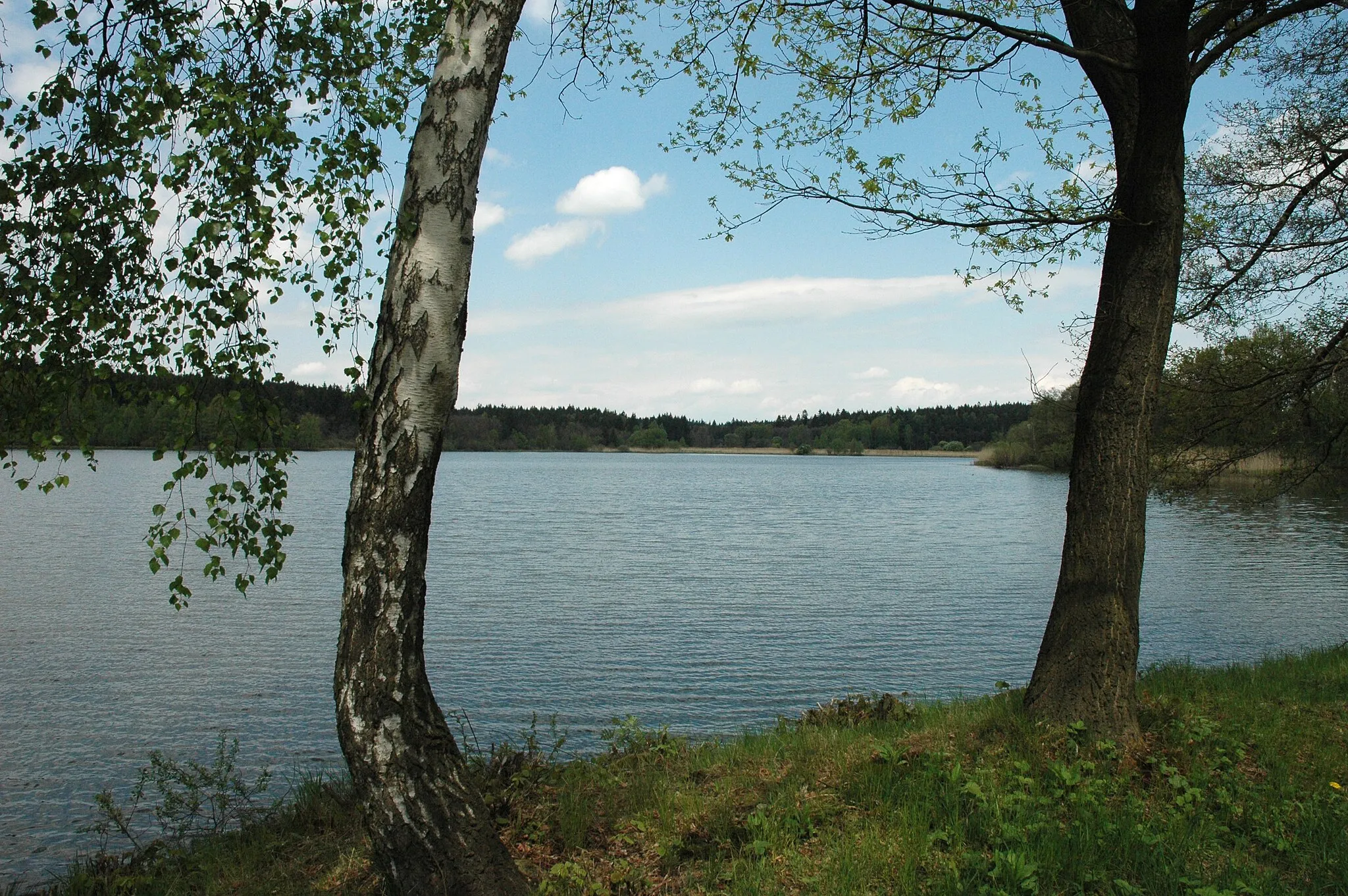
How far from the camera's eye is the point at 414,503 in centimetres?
445

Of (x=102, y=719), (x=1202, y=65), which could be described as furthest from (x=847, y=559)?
(x=1202, y=65)

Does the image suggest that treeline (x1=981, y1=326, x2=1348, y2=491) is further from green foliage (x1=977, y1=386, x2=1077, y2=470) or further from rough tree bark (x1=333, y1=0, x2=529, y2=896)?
rough tree bark (x1=333, y1=0, x2=529, y2=896)

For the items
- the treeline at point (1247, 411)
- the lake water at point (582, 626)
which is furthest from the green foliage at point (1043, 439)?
the lake water at point (582, 626)

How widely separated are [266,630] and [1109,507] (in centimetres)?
1634

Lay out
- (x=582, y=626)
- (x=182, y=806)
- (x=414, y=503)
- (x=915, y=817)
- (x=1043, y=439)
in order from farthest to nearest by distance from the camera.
Result: (x=1043, y=439) → (x=582, y=626) → (x=182, y=806) → (x=915, y=817) → (x=414, y=503)

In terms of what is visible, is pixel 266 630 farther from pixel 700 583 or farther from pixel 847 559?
pixel 847 559

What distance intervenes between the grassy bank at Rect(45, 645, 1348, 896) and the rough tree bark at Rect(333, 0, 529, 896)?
2.75ft

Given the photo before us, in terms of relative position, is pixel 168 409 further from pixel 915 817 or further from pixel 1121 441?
pixel 1121 441

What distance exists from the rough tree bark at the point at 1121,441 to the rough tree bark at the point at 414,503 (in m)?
4.51

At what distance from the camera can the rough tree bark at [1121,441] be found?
6750mm

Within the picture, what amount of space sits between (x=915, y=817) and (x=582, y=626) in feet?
44.4

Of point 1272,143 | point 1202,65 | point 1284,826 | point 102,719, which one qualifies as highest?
point 1272,143

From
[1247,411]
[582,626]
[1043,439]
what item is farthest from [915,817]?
[1043,439]

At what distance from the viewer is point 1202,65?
6.80 metres
